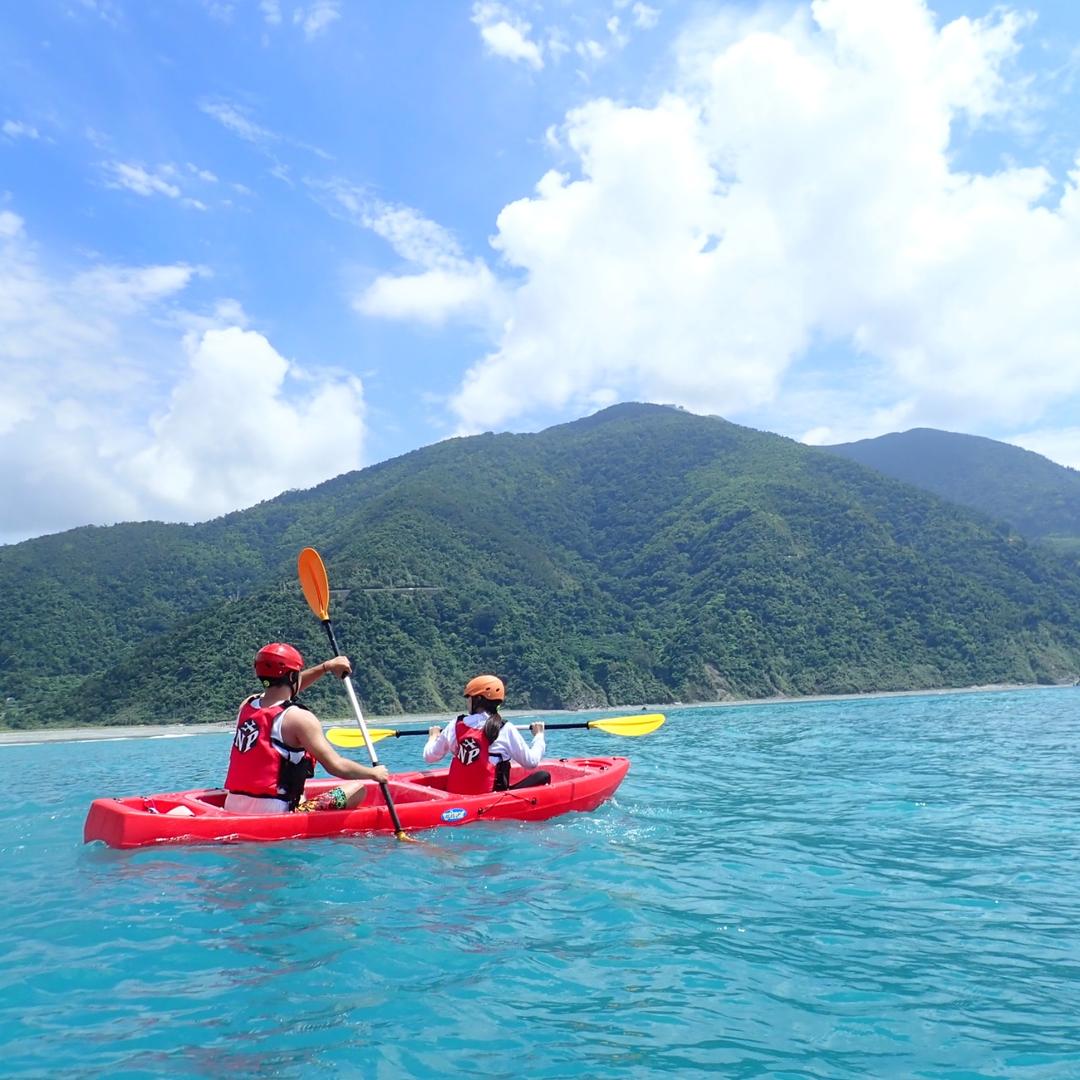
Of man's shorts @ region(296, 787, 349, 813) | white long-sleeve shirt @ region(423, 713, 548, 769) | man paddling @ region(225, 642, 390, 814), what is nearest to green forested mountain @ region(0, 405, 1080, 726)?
white long-sleeve shirt @ region(423, 713, 548, 769)

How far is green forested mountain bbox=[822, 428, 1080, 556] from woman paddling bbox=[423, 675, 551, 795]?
460 feet

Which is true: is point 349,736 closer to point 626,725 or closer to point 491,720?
point 626,725

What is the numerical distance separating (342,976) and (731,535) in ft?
321

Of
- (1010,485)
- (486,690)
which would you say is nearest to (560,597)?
(486,690)

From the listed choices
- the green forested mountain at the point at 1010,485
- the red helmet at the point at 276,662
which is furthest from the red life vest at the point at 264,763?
the green forested mountain at the point at 1010,485

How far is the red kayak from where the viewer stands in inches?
305

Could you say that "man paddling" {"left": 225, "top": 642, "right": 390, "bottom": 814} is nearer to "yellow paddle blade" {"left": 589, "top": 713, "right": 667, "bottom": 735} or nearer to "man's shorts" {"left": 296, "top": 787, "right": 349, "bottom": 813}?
"man's shorts" {"left": 296, "top": 787, "right": 349, "bottom": 813}

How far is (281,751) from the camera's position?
7.66 meters

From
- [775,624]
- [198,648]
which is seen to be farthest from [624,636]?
[198,648]

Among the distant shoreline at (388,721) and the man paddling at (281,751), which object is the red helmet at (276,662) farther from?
the distant shoreline at (388,721)

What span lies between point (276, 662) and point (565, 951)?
131 inches

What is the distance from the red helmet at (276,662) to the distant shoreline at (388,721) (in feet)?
148

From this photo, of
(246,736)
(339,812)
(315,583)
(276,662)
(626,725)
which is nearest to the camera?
(276,662)

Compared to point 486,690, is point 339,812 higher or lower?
lower
